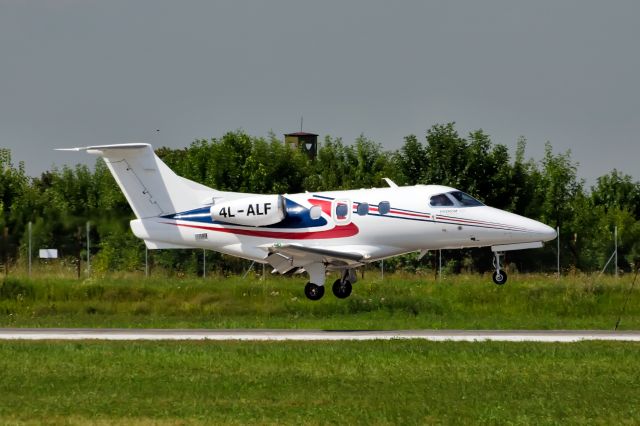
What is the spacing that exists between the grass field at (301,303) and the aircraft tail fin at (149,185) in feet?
13.0

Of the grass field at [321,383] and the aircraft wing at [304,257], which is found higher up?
the aircraft wing at [304,257]

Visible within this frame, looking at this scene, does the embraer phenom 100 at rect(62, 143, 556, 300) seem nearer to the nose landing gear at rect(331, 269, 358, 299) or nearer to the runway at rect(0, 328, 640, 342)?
the nose landing gear at rect(331, 269, 358, 299)

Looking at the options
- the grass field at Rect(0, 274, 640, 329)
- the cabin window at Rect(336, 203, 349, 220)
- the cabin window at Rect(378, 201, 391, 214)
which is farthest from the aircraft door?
the grass field at Rect(0, 274, 640, 329)

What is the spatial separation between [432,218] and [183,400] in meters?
18.1

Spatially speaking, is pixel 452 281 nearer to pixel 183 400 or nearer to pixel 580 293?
pixel 580 293

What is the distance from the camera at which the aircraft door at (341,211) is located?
41406 millimetres

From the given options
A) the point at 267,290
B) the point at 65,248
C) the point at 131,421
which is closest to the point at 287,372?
the point at 131,421

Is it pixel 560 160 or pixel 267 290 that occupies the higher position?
pixel 560 160

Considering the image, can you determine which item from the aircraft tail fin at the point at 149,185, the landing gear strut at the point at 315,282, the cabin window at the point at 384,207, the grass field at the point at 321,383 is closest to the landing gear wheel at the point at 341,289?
the landing gear strut at the point at 315,282

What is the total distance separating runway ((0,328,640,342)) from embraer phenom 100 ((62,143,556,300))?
230cm

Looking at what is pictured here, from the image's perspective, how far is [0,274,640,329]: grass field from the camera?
1778 inches

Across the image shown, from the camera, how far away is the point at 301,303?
156 feet

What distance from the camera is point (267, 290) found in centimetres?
4903

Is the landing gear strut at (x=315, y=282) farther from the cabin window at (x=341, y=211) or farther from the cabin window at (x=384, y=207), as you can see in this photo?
the cabin window at (x=384, y=207)
